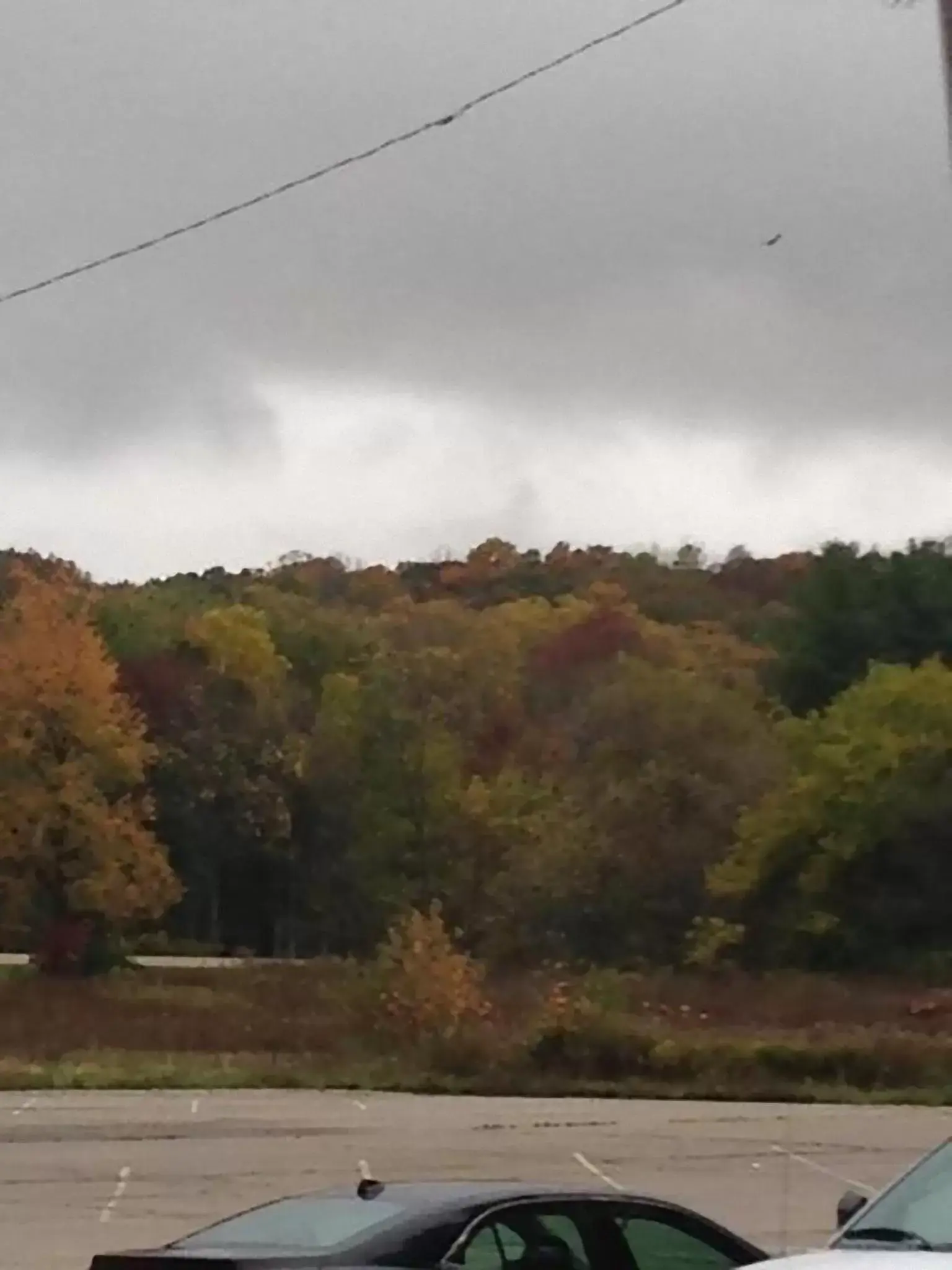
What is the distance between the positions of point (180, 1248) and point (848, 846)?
5628 centimetres

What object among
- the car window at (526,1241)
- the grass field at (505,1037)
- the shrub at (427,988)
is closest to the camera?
the car window at (526,1241)

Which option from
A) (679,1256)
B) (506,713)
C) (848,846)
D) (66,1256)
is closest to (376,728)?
(506,713)

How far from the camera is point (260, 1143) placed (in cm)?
2703

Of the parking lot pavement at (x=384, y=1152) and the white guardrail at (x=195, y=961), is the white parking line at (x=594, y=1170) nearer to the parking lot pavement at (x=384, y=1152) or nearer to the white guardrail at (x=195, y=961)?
the parking lot pavement at (x=384, y=1152)

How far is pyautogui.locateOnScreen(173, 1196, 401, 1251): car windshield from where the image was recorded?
8398 millimetres

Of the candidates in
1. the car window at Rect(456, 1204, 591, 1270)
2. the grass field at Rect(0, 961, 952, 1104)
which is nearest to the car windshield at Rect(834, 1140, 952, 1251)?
the car window at Rect(456, 1204, 591, 1270)

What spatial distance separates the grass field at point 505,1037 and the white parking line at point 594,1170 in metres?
13.4

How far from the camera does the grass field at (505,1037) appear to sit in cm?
4069

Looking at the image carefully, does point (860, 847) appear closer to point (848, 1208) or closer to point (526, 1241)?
point (526, 1241)

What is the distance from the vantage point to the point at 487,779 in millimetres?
84125

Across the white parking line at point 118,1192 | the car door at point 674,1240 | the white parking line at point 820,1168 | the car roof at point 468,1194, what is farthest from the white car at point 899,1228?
the white parking line at point 820,1168

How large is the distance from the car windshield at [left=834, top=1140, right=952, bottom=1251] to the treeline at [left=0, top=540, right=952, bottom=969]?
5526 centimetres

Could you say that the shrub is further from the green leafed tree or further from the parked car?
the parked car

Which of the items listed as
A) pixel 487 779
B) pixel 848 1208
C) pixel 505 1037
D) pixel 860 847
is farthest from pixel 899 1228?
pixel 487 779
